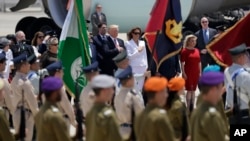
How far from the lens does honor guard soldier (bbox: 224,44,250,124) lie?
10969 mm

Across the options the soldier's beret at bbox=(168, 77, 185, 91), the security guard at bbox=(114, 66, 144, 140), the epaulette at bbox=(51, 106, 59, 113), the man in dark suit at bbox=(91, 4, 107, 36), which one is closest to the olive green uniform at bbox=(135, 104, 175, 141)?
the epaulette at bbox=(51, 106, 59, 113)

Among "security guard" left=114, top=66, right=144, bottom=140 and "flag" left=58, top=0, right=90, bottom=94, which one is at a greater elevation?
"security guard" left=114, top=66, right=144, bottom=140

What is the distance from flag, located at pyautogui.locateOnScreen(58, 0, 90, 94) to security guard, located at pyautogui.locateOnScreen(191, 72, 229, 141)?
484cm

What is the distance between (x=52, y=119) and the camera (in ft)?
29.1

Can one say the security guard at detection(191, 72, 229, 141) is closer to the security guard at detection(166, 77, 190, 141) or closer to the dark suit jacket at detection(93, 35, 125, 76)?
the security guard at detection(166, 77, 190, 141)

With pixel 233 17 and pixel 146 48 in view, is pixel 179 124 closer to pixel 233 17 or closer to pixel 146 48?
pixel 146 48

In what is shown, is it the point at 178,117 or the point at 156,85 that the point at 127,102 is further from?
the point at 156,85

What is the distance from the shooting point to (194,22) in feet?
75.8

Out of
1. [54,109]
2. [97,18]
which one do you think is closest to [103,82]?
[54,109]

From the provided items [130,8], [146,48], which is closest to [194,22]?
[130,8]

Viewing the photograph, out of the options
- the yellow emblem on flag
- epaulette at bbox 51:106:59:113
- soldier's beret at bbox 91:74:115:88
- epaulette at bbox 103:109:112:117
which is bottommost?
the yellow emblem on flag

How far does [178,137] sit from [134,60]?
5.18 meters

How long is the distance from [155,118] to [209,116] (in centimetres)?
49

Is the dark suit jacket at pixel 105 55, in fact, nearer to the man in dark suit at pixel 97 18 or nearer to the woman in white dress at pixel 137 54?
the woman in white dress at pixel 137 54
